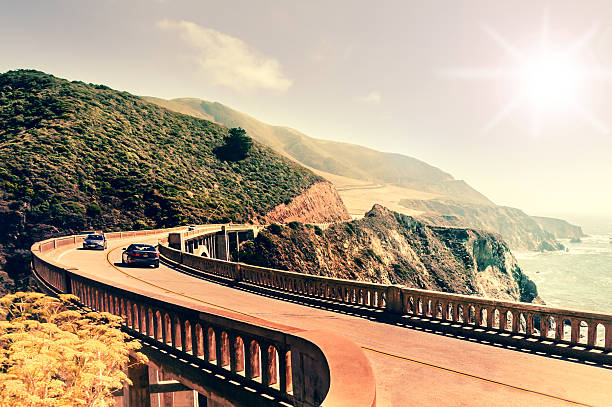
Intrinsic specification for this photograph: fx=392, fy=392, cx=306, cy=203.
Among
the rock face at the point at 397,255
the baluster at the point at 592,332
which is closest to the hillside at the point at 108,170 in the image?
the rock face at the point at 397,255

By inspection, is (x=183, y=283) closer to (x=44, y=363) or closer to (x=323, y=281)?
(x=323, y=281)

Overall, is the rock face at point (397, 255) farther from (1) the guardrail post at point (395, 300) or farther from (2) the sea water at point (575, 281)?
(1) the guardrail post at point (395, 300)

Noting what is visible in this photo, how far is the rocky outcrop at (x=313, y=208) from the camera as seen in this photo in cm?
8653

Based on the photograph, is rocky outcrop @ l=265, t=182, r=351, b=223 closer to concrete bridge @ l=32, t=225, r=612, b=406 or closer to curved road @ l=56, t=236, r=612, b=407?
concrete bridge @ l=32, t=225, r=612, b=406

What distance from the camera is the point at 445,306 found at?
11.4 meters

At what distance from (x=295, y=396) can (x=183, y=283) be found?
1512cm

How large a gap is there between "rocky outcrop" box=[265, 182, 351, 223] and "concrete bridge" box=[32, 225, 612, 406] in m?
68.4

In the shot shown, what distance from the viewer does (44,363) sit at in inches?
331

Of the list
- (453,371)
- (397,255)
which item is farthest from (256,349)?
(397,255)

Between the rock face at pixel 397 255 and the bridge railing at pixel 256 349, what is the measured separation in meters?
49.0

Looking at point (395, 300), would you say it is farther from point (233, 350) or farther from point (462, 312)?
point (233, 350)

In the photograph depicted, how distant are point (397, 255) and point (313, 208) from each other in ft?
87.4

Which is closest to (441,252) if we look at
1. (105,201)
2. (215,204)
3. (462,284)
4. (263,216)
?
(462,284)

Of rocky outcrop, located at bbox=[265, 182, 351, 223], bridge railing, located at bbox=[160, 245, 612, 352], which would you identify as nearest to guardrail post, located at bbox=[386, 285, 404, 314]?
bridge railing, located at bbox=[160, 245, 612, 352]
